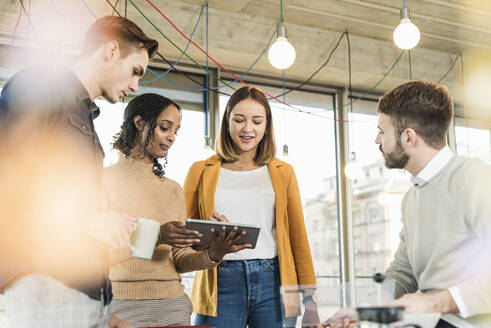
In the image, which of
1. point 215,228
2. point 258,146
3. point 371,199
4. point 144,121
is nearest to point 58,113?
point 215,228

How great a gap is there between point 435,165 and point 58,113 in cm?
97

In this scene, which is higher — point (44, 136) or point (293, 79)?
point (293, 79)

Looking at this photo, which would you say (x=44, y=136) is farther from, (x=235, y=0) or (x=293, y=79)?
(x=293, y=79)

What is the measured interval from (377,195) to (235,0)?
2517mm

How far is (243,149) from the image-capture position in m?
2.09

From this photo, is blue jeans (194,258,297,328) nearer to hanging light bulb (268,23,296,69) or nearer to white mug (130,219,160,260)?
white mug (130,219,160,260)

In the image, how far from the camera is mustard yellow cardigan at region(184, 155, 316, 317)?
1.90m

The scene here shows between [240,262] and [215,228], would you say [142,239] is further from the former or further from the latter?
[240,262]

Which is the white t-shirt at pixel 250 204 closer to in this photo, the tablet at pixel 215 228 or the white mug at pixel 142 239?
the tablet at pixel 215 228

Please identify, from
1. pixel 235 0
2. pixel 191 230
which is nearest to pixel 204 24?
pixel 235 0

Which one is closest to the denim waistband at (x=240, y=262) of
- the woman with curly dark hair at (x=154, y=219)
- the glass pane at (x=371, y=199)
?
the woman with curly dark hair at (x=154, y=219)

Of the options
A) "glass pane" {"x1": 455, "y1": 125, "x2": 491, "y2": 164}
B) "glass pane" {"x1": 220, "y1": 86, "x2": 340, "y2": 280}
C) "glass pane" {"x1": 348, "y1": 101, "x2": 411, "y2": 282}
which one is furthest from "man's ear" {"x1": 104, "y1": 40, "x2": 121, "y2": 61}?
"glass pane" {"x1": 455, "y1": 125, "x2": 491, "y2": 164}

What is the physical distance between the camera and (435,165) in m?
1.44

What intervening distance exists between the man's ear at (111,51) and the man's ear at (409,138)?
81cm
